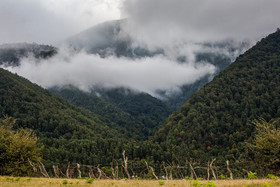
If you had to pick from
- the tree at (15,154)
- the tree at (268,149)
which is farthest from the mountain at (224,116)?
the tree at (15,154)

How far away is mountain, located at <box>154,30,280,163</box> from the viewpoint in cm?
14275

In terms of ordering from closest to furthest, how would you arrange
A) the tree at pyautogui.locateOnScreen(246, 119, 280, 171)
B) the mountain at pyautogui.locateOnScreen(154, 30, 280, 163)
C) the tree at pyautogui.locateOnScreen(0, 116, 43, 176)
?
the tree at pyautogui.locateOnScreen(246, 119, 280, 171) < the tree at pyautogui.locateOnScreen(0, 116, 43, 176) < the mountain at pyautogui.locateOnScreen(154, 30, 280, 163)

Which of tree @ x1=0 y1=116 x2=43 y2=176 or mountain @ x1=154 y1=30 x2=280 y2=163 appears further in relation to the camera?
mountain @ x1=154 y1=30 x2=280 y2=163

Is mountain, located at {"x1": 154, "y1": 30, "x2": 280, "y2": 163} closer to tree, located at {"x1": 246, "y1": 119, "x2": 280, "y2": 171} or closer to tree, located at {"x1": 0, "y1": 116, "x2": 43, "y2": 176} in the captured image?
tree, located at {"x1": 246, "y1": 119, "x2": 280, "y2": 171}

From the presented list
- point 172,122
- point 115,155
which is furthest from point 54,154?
point 172,122

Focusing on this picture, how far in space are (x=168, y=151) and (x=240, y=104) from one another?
7436 centimetres

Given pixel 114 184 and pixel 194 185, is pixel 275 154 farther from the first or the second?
pixel 114 184

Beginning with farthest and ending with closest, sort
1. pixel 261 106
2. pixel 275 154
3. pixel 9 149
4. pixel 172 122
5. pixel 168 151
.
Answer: pixel 172 122 < pixel 261 106 < pixel 168 151 < pixel 9 149 < pixel 275 154

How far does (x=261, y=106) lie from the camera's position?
527 ft

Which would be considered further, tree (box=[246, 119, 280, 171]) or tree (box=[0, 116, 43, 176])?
tree (box=[0, 116, 43, 176])

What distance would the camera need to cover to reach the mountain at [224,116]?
143 metres

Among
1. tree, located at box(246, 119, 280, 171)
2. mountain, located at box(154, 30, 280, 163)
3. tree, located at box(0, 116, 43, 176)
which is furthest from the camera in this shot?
mountain, located at box(154, 30, 280, 163)

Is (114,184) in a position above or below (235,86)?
below

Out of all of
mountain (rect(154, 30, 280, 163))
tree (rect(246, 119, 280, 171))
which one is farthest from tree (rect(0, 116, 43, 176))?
mountain (rect(154, 30, 280, 163))
